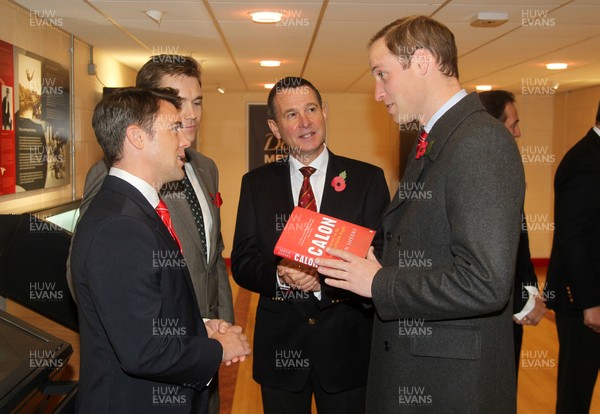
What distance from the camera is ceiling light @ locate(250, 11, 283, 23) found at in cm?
394

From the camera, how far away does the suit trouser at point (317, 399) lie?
2.18 metres

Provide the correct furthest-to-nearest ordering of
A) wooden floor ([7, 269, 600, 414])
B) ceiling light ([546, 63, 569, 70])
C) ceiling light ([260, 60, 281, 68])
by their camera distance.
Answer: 1. ceiling light ([546, 63, 569, 70])
2. ceiling light ([260, 60, 281, 68])
3. wooden floor ([7, 269, 600, 414])

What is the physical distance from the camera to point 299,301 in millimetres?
2240

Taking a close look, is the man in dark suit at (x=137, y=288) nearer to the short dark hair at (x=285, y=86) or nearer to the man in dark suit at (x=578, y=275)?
the short dark hair at (x=285, y=86)

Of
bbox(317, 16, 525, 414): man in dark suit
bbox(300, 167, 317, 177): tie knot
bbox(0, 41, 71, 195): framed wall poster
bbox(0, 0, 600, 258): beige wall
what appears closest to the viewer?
bbox(317, 16, 525, 414): man in dark suit

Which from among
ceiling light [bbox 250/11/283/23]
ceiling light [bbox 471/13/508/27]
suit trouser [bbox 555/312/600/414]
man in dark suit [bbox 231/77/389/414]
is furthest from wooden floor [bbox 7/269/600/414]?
ceiling light [bbox 471/13/508/27]

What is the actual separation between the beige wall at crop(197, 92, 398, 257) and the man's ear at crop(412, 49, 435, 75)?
7919mm

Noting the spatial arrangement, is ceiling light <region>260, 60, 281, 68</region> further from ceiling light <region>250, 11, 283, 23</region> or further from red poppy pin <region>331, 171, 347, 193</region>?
red poppy pin <region>331, 171, 347, 193</region>

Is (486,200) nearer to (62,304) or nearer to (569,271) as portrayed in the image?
(569,271)

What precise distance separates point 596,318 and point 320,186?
1.35m

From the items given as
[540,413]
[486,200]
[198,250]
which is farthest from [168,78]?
[540,413]

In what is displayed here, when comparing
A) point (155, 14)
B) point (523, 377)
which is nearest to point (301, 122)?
point (155, 14)

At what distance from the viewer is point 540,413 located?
3.77 m

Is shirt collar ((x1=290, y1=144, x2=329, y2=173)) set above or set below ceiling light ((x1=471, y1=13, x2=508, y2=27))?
below
